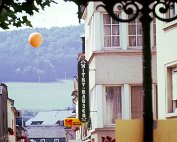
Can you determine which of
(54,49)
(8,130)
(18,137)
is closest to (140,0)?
(8,130)

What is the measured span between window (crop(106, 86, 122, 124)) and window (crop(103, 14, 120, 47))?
6.08 ft

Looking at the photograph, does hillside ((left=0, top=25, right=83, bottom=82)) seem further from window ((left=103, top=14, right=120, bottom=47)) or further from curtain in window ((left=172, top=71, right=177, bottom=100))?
curtain in window ((left=172, top=71, right=177, bottom=100))

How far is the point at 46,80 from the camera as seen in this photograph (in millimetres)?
189000

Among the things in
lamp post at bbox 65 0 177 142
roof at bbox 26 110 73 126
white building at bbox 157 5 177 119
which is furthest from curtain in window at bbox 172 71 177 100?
roof at bbox 26 110 73 126

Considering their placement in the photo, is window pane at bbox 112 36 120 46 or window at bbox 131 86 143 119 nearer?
window at bbox 131 86 143 119

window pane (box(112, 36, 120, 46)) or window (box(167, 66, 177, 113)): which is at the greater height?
window pane (box(112, 36, 120, 46))

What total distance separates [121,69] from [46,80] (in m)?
158

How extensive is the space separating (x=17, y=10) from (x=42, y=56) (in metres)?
175

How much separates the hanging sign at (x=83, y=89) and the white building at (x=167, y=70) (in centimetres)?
1117

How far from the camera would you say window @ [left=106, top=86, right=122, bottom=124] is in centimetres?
3169

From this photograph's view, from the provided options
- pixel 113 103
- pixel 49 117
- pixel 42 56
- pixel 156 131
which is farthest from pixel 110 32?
pixel 42 56

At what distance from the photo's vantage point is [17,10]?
441 inches

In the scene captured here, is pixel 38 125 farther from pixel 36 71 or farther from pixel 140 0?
pixel 140 0

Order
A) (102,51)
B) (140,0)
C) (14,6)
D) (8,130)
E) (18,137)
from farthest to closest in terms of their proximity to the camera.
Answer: (18,137) → (8,130) → (102,51) → (14,6) → (140,0)
